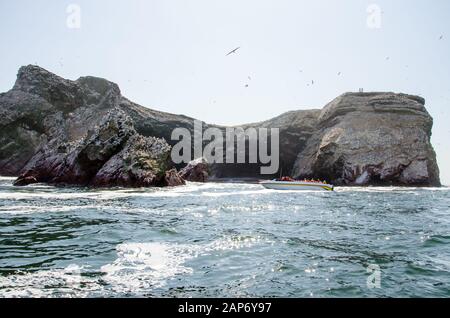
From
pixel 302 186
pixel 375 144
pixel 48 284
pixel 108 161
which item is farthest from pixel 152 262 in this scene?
pixel 375 144

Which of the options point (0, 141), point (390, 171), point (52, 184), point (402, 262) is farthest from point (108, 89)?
→ point (402, 262)

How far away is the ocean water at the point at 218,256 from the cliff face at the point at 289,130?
35.1 meters

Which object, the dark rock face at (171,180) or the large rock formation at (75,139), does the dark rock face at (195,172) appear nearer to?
the dark rock face at (171,180)

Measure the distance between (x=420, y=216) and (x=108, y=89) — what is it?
322 ft

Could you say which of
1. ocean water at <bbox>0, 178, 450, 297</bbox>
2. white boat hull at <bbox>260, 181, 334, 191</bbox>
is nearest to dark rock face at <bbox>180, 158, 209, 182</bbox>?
white boat hull at <bbox>260, 181, 334, 191</bbox>

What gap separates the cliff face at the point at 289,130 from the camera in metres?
71.8

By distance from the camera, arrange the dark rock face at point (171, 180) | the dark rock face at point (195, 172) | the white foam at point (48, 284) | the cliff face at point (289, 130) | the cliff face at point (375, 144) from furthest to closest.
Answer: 1. the dark rock face at point (195, 172)
2. the cliff face at point (375, 144)
3. the cliff face at point (289, 130)
4. the dark rock face at point (171, 180)
5. the white foam at point (48, 284)

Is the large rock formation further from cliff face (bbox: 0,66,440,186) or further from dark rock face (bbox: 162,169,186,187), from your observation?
cliff face (bbox: 0,66,440,186)

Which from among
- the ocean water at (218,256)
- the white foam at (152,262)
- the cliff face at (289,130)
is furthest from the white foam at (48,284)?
the cliff face at (289,130)

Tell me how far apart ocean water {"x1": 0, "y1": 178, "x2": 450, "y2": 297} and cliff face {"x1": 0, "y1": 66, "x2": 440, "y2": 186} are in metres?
35.1

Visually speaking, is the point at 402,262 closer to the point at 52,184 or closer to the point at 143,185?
the point at 143,185

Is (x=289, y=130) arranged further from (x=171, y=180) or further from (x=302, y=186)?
(x=171, y=180)

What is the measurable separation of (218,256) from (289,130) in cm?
9079

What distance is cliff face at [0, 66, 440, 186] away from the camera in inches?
2825
